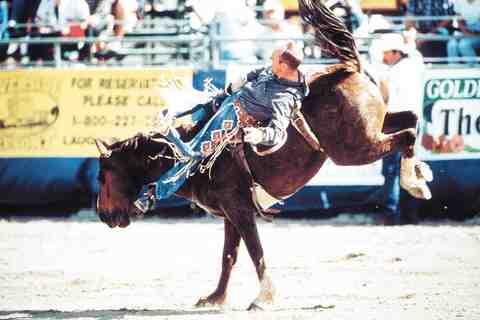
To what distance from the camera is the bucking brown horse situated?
23.2 ft

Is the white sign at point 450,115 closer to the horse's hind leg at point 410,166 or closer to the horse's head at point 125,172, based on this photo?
the horse's hind leg at point 410,166

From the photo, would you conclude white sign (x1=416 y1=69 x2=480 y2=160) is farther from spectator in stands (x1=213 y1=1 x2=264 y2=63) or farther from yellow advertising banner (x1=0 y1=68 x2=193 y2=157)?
yellow advertising banner (x1=0 y1=68 x2=193 y2=157)

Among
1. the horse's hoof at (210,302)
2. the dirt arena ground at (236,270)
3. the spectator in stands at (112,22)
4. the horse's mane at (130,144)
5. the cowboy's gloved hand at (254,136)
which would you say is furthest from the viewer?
the spectator in stands at (112,22)

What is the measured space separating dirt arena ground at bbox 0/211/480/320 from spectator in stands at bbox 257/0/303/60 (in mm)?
2043

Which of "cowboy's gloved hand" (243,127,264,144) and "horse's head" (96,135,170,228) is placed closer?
"cowboy's gloved hand" (243,127,264,144)

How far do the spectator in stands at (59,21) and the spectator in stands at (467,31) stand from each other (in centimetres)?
444

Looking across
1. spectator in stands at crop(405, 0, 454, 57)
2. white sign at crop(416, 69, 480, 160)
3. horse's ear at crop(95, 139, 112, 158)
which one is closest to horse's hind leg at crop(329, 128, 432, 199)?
horse's ear at crop(95, 139, 112, 158)

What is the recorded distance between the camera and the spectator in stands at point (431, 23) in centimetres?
1236

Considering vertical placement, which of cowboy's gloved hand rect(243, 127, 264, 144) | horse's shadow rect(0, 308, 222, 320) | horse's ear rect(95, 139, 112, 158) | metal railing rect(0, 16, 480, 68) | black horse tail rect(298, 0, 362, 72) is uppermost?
black horse tail rect(298, 0, 362, 72)

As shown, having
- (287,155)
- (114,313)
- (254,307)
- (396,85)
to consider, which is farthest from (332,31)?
(396,85)

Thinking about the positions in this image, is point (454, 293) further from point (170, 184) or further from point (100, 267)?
point (100, 267)

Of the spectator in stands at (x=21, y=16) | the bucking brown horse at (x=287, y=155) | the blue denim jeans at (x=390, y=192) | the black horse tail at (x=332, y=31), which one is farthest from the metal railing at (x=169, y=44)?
the bucking brown horse at (x=287, y=155)

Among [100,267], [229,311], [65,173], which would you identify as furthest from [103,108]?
[229,311]

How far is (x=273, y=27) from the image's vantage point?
12.2 meters
